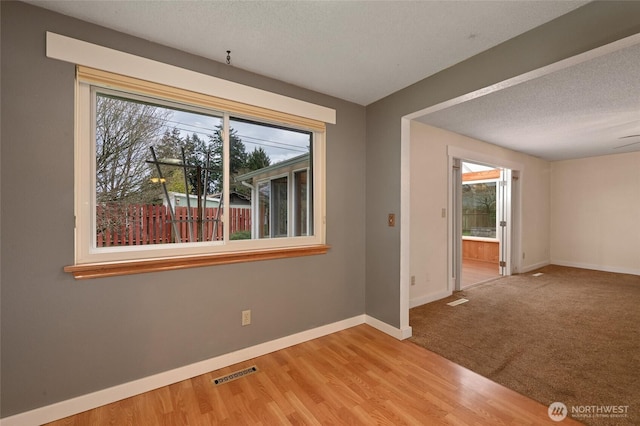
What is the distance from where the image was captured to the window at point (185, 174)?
1.83m

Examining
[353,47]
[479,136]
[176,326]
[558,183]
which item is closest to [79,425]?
[176,326]

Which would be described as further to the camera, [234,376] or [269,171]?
[269,171]

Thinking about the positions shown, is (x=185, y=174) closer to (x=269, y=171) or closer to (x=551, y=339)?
(x=269, y=171)

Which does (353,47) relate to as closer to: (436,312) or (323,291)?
(323,291)

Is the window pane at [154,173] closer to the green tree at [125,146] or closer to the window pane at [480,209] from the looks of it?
the green tree at [125,146]

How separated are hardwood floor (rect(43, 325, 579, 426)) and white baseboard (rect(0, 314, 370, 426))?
4 centimetres

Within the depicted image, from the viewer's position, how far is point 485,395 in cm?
186

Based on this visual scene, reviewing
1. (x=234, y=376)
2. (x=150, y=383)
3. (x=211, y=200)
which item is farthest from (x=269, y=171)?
(x=150, y=383)

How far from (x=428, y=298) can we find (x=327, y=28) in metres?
3.46

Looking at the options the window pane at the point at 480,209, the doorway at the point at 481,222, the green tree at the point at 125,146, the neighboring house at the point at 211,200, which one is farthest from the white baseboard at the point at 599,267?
the green tree at the point at 125,146

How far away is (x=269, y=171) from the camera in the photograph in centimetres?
263

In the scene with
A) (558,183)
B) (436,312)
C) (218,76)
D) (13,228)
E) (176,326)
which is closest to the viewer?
(13,228)

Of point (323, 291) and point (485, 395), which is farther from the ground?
point (323, 291)

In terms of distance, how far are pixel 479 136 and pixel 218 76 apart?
13.0ft
